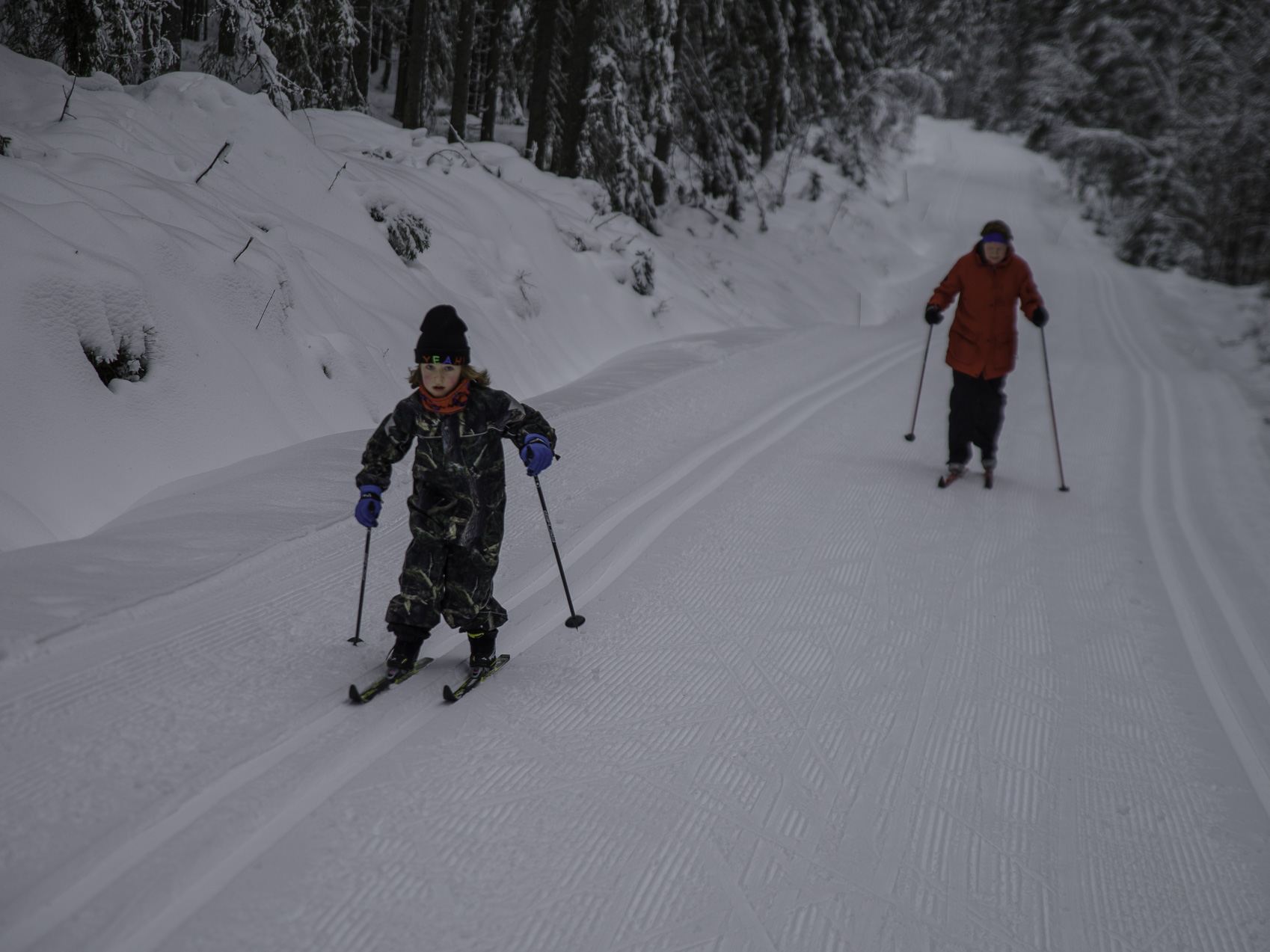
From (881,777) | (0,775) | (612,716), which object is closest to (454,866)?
(612,716)

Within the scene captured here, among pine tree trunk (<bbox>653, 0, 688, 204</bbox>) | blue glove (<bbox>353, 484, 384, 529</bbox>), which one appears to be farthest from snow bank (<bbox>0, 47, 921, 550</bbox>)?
pine tree trunk (<bbox>653, 0, 688, 204</bbox>)

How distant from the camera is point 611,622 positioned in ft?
13.5

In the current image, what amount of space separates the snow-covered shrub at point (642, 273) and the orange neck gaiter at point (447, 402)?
9189mm

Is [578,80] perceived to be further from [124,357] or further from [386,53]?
[386,53]

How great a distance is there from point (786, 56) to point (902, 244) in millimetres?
10182

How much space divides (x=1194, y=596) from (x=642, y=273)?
885cm

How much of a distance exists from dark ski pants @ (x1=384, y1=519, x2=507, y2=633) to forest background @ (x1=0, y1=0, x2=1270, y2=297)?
483 cm

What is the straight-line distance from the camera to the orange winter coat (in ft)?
21.5

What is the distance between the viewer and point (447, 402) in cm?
326

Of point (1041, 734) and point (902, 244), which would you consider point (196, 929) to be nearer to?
point (1041, 734)

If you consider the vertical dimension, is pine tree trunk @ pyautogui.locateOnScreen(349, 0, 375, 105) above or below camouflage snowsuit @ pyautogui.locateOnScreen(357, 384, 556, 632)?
above

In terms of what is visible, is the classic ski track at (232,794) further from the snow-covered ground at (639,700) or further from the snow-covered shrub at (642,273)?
the snow-covered shrub at (642,273)

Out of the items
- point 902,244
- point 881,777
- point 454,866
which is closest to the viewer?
point 454,866

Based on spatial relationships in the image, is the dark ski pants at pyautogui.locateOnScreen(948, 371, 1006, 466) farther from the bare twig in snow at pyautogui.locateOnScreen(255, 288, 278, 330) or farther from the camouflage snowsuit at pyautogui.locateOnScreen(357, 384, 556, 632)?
the bare twig in snow at pyautogui.locateOnScreen(255, 288, 278, 330)
